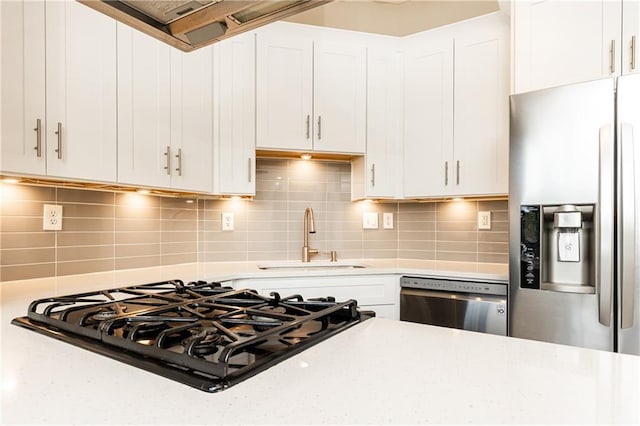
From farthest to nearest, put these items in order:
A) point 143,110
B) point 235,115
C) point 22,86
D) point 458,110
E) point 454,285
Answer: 1. point 458,110
2. point 235,115
3. point 454,285
4. point 143,110
5. point 22,86

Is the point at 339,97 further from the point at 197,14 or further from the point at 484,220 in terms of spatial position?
the point at 197,14

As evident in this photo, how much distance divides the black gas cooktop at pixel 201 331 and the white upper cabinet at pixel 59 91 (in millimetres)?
617

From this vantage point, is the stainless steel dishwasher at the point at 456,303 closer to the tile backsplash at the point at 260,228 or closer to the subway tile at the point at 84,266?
the tile backsplash at the point at 260,228

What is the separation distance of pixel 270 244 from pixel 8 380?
2.18m

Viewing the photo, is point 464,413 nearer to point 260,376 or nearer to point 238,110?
point 260,376

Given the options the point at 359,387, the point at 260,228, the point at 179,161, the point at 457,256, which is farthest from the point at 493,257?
the point at 359,387

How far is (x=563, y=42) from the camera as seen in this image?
1.94 m

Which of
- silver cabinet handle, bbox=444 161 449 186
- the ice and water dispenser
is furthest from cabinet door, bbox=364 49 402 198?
the ice and water dispenser

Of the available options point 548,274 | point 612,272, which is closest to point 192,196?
point 548,274

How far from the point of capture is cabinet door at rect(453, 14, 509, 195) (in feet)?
7.79

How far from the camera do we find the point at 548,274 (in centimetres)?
179

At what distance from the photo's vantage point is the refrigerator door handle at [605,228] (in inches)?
62.7

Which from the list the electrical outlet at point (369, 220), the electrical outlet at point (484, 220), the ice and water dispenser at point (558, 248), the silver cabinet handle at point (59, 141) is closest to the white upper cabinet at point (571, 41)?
the ice and water dispenser at point (558, 248)

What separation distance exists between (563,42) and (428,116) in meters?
0.87
